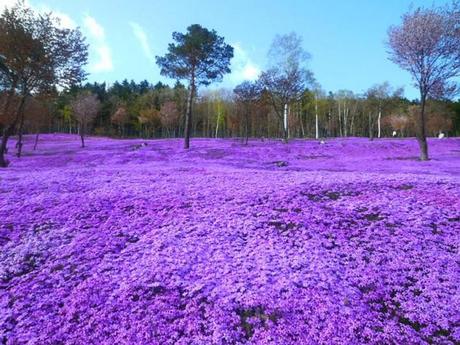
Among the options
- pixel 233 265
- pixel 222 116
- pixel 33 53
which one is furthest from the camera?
pixel 222 116

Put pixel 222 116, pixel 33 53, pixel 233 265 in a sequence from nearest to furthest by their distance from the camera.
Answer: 1. pixel 233 265
2. pixel 33 53
3. pixel 222 116

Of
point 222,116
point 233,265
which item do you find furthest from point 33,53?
point 222,116

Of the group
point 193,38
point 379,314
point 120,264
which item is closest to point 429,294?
point 379,314

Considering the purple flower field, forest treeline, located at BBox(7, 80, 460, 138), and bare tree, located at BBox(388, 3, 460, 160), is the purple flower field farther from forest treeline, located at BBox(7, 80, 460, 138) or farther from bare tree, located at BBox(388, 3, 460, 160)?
forest treeline, located at BBox(7, 80, 460, 138)

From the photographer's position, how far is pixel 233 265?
800 cm

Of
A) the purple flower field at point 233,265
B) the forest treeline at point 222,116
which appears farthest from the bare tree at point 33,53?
the forest treeline at point 222,116

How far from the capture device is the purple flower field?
605cm

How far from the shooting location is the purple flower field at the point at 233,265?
6047 mm

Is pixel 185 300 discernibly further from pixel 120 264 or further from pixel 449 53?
pixel 449 53

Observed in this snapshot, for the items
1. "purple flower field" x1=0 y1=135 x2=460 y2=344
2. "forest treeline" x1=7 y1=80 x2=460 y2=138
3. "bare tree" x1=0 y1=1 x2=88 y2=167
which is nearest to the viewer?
"purple flower field" x1=0 y1=135 x2=460 y2=344

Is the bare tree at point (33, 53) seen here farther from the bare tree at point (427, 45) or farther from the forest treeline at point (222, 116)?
the forest treeline at point (222, 116)

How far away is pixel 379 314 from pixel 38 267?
7175 millimetres

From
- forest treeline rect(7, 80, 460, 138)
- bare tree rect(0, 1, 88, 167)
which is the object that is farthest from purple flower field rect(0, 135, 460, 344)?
forest treeline rect(7, 80, 460, 138)

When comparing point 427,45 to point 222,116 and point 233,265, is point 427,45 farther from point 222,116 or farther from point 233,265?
point 222,116
